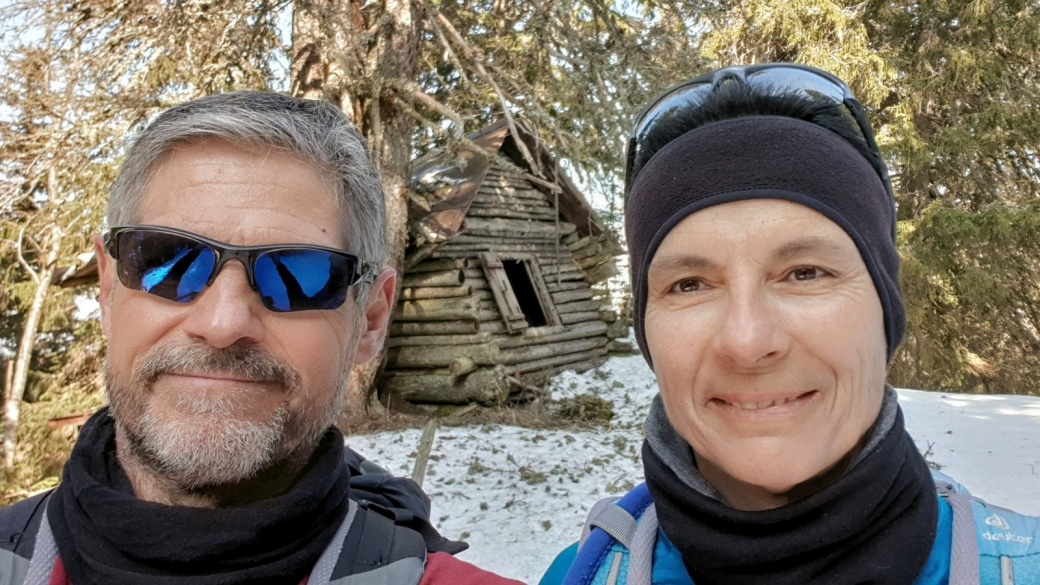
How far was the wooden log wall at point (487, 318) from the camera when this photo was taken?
1070 cm

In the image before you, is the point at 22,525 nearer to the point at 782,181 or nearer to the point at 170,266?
the point at 170,266

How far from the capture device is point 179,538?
1.50 metres

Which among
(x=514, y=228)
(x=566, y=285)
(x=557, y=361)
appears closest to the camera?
(x=557, y=361)

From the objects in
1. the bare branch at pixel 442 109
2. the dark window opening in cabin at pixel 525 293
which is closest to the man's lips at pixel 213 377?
the bare branch at pixel 442 109

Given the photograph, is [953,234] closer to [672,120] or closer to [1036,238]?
[1036,238]

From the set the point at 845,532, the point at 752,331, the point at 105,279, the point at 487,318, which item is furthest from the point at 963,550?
the point at 487,318

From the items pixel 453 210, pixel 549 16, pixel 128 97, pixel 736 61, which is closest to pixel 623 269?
pixel 736 61

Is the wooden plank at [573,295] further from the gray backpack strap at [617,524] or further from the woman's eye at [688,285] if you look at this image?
the woman's eye at [688,285]

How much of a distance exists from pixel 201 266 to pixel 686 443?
4.09 ft

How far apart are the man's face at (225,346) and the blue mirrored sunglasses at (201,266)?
3 centimetres

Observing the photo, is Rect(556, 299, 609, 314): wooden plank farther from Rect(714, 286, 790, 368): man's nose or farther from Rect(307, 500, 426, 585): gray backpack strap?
Rect(714, 286, 790, 368): man's nose

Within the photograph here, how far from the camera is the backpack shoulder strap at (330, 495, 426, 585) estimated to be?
152 centimetres

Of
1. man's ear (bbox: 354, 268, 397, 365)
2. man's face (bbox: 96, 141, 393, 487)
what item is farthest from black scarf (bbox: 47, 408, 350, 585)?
man's ear (bbox: 354, 268, 397, 365)

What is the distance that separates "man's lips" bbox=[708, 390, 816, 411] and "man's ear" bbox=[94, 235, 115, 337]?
163cm
